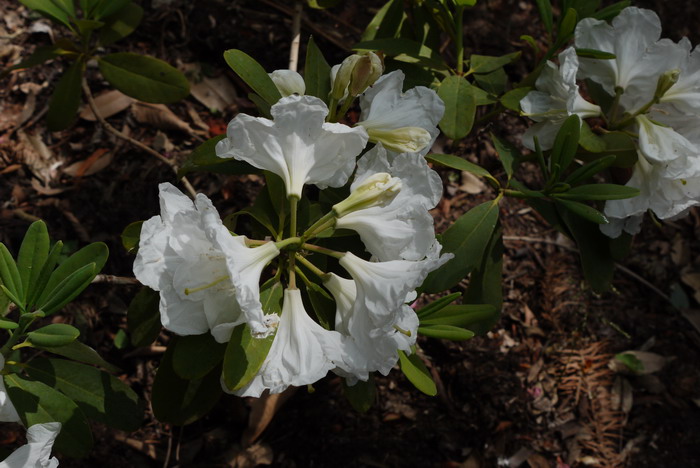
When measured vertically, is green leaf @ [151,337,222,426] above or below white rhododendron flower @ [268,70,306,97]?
below

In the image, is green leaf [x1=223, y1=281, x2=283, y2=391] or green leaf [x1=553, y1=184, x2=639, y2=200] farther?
→ green leaf [x1=553, y1=184, x2=639, y2=200]

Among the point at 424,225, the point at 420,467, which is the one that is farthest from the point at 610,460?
the point at 424,225

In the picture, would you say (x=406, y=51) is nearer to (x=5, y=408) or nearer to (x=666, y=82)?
(x=666, y=82)

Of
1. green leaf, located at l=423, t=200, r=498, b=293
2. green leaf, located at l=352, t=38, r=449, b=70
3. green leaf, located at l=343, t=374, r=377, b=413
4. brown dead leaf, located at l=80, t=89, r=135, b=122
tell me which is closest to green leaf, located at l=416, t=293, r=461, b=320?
green leaf, located at l=423, t=200, r=498, b=293

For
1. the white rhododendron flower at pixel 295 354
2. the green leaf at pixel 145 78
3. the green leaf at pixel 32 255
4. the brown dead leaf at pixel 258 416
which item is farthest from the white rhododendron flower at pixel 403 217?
the brown dead leaf at pixel 258 416

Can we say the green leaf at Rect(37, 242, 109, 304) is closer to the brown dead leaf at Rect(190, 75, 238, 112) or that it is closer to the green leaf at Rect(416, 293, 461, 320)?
the green leaf at Rect(416, 293, 461, 320)
